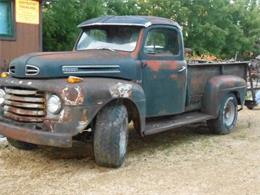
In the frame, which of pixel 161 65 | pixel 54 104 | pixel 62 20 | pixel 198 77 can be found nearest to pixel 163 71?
pixel 161 65

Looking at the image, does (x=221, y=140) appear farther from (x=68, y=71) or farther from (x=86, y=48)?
(x=68, y=71)

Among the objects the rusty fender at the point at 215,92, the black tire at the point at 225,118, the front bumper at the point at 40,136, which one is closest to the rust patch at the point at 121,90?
the front bumper at the point at 40,136

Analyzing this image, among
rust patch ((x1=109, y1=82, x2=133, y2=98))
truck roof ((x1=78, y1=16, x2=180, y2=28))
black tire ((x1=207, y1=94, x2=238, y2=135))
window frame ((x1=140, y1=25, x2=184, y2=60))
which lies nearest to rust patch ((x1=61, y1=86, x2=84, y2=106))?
rust patch ((x1=109, y1=82, x2=133, y2=98))

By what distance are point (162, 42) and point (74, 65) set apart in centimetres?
184

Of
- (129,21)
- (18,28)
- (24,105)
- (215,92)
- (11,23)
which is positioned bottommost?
(215,92)

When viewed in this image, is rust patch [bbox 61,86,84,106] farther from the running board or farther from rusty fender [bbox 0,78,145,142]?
the running board

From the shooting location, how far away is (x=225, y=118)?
9.09 m

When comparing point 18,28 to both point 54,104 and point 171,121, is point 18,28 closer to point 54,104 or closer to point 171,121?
point 171,121

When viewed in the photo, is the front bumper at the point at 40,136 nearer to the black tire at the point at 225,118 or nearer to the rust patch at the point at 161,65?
the rust patch at the point at 161,65

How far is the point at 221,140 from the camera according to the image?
333 inches

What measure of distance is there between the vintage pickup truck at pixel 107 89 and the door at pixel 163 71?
0.5 inches

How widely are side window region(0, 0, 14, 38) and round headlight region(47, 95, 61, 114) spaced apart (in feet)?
17.1

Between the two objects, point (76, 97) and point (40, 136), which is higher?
point (76, 97)

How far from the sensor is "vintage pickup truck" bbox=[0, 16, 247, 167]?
599 centimetres
